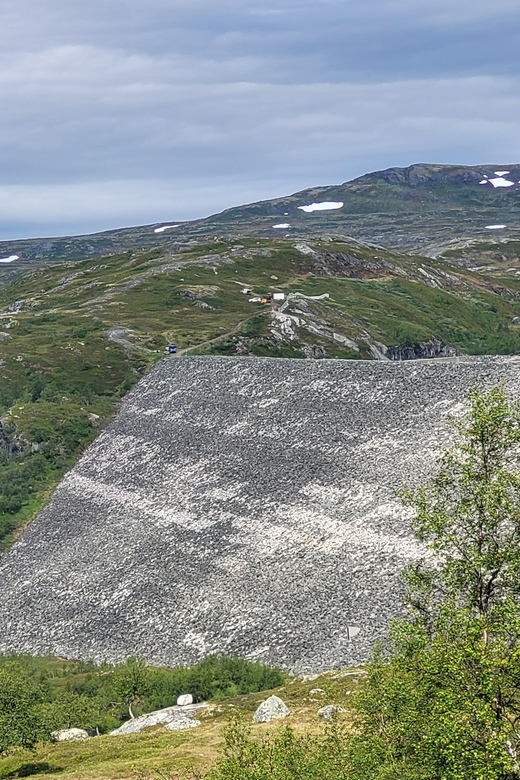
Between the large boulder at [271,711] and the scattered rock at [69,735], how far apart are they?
9.78m

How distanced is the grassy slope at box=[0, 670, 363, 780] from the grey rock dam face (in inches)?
193

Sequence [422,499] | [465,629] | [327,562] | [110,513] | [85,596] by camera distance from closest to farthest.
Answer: [465,629] → [422,499] → [327,562] → [85,596] → [110,513]

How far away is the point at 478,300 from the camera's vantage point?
169 metres

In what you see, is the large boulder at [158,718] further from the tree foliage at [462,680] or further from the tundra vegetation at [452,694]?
the tree foliage at [462,680]

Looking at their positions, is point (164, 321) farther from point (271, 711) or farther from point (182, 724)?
point (271, 711)

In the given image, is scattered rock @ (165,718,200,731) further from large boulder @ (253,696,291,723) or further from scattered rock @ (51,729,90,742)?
scattered rock @ (51,729,90,742)

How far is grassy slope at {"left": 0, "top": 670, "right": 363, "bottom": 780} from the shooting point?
26.9 metres

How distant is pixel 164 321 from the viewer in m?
124

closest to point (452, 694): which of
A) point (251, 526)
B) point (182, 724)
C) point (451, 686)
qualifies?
point (451, 686)

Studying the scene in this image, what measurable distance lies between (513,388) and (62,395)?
186 feet

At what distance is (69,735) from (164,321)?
92.1 metres

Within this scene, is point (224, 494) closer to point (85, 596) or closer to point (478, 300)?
point (85, 596)

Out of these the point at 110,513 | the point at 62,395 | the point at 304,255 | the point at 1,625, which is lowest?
the point at 1,625

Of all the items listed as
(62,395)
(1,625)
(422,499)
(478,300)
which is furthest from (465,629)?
(478,300)
